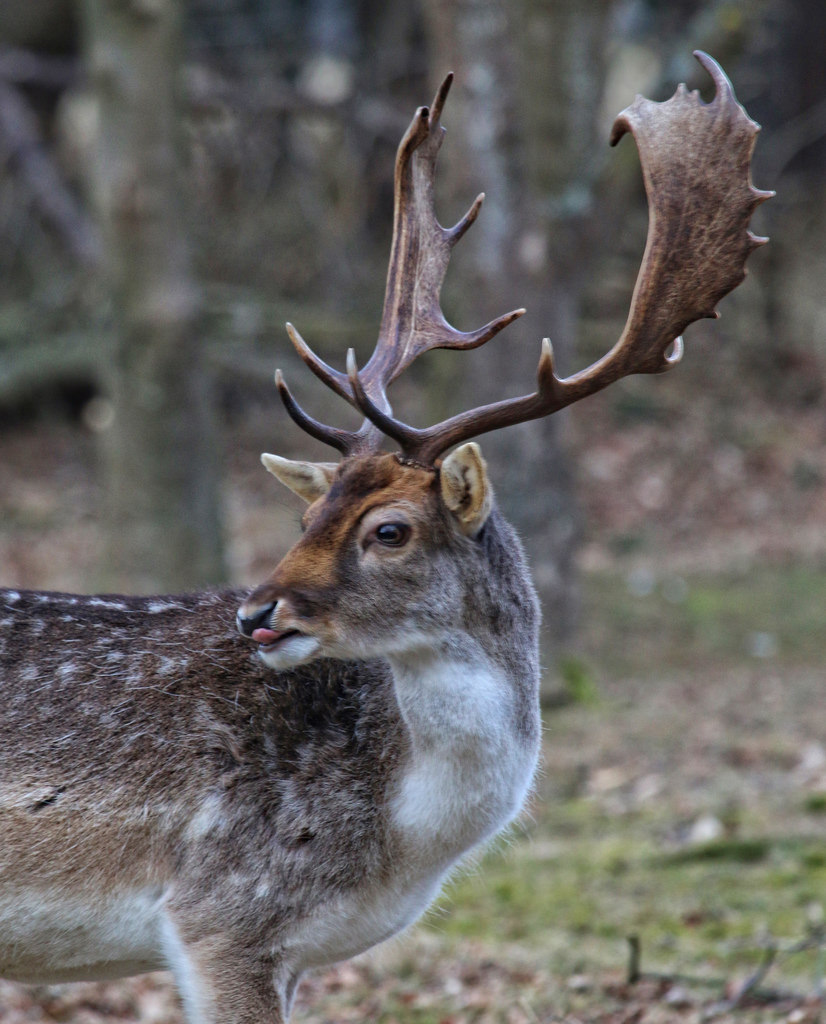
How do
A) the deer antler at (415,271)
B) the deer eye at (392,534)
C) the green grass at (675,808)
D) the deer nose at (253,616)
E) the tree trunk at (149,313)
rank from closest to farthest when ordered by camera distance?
the deer nose at (253,616), the deer eye at (392,534), the deer antler at (415,271), the green grass at (675,808), the tree trunk at (149,313)

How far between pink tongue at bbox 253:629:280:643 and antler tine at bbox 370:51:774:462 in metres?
0.78

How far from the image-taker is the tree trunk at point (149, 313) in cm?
993

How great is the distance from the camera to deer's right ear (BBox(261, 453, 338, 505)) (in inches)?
181

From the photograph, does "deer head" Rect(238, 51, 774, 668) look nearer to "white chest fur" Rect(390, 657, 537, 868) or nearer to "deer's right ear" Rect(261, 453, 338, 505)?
"deer's right ear" Rect(261, 453, 338, 505)

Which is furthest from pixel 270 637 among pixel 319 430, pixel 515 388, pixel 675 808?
pixel 515 388

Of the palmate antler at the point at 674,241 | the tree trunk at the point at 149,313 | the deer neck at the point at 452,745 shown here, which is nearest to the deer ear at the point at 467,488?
the palmate antler at the point at 674,241

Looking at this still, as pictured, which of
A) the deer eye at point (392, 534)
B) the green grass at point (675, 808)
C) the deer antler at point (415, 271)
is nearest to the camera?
the deer eye at point (392, 534)

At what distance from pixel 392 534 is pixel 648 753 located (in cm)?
539

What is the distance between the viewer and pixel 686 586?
1308 centimetres

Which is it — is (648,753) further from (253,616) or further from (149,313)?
(253,616)

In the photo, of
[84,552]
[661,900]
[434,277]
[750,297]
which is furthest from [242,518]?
[434,277]

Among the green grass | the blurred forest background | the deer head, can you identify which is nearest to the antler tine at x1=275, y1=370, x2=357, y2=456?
the deer head

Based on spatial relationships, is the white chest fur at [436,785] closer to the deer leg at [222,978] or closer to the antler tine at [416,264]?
the deer leg at [222,978]

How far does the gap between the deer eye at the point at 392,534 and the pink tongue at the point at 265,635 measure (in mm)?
481
